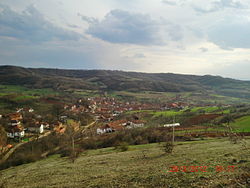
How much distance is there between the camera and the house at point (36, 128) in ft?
229

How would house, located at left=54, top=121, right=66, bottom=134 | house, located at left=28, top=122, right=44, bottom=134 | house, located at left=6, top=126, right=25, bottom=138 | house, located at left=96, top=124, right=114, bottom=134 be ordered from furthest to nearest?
1. house, located at left=96, top=124, right=114, bottom=134
2. house, located at left=54, top=121, right=66, bottom=134
3. house, located at left=28, top=122, right=44, bottom=134
4. house, located at left=6, top=126, right=25, bottom=138

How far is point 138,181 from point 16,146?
5160 centimetres

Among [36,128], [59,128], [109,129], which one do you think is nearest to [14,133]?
[36,128]

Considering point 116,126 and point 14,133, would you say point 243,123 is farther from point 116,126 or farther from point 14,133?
point 14,133

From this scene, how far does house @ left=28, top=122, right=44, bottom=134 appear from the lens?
6969cm

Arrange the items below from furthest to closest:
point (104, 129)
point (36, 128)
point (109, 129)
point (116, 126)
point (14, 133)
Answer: point (116, 126), point (109, 129), point (104, 129), point (36, 128), point (14, 133)

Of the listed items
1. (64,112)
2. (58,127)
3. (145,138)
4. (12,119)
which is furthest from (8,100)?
(145,138)

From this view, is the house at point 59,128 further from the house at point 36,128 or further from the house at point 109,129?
the house at point 109,129

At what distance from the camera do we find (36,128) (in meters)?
70.1

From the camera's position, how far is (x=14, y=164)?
128 ft

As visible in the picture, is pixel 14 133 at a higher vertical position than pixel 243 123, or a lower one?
lower

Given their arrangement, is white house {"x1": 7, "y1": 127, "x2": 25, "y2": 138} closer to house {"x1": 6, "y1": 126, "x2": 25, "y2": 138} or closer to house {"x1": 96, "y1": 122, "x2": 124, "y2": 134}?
house {"x1": 6, "y1": 126, "x2": 25, "y2": 138}

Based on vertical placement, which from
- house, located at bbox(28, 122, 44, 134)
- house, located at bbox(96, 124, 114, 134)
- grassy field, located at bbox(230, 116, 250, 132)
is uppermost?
grassy field, located at bbox(230, 116, 250, 132)

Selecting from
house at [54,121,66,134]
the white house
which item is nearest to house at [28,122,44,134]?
house at [54,121,66,134]
